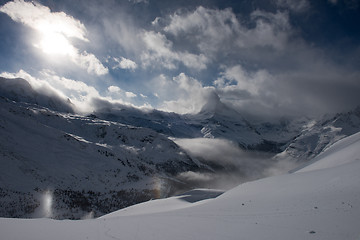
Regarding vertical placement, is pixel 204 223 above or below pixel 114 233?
above

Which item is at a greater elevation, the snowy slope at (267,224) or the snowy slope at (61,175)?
the snowy slope at (61,175)

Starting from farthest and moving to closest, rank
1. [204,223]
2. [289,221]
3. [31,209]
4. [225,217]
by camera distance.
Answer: [31,209], [225,217], [204,223], [289,221]

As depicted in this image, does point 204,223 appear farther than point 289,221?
Yes

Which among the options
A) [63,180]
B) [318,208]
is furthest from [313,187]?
[63,180]

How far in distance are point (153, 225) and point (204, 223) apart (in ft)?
10.2

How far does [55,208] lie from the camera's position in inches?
2734

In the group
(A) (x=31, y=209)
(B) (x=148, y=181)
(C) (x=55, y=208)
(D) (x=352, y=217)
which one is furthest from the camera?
(B) (x=148, y=181)

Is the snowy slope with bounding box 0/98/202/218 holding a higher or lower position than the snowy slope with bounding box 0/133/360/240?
higher

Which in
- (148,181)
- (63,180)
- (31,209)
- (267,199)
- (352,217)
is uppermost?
(148,181)

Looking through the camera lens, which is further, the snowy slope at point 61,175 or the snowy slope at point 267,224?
the snowy slope at point 61,175

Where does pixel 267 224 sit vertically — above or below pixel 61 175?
below

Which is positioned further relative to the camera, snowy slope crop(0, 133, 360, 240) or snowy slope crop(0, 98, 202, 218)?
snowy slope crop(0, 98, 202, 218)

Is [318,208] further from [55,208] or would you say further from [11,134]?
[11,134]

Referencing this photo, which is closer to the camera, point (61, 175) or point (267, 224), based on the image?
point (267, 224)
